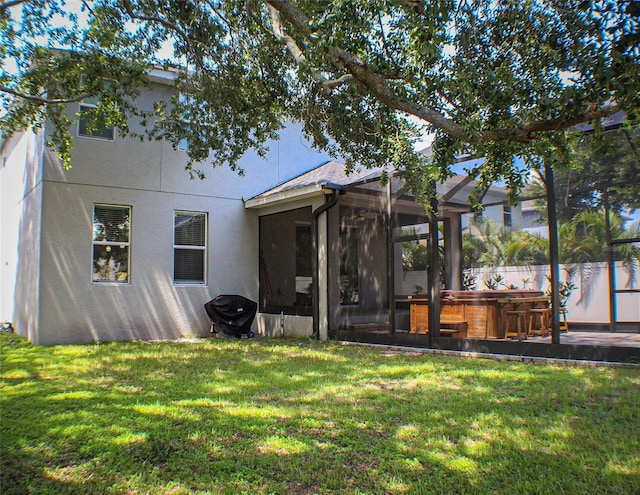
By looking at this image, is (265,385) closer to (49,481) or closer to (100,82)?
(49,481)

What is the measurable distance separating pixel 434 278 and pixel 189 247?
5.74 m

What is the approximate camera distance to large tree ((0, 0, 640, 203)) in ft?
13.5

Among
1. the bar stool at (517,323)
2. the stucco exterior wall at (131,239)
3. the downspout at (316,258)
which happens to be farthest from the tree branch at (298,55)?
the stucco exterior wall at (131,239)

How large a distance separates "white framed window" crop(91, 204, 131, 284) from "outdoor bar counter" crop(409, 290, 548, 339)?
19.9 feet

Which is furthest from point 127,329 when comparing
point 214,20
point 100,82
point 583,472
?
point 583,472

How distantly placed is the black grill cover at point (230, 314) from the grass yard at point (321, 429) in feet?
13.0

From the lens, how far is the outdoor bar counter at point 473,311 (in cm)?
859

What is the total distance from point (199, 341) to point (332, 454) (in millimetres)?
7318

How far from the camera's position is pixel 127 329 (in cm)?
1084

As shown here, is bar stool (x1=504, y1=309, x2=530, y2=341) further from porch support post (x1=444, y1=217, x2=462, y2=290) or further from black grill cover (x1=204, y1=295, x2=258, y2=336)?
black grill cover (x1=204, y1=295, x2=258, y2=336)

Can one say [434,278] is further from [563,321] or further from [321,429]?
[321,429]

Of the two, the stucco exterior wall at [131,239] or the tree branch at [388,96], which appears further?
the stucco exterior wall at [131,239]

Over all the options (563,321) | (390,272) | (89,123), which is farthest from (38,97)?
(563,321)

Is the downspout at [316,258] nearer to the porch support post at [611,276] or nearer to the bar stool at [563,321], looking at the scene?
the bar stool at [563,321]
